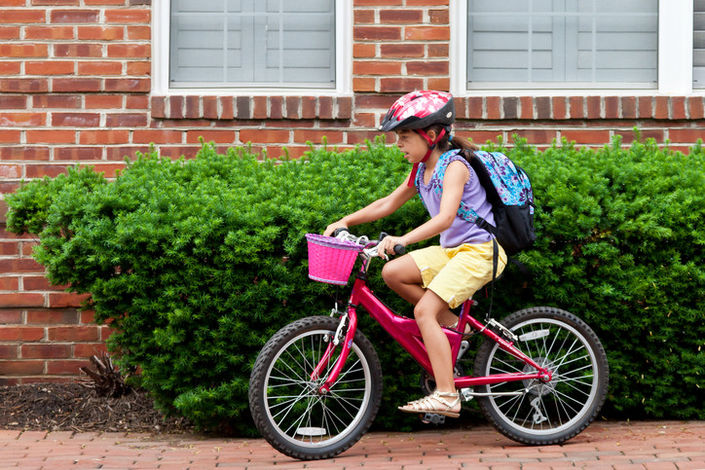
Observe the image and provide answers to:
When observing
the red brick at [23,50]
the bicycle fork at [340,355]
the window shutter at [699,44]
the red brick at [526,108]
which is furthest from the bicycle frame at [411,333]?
the red brick at [23,50]

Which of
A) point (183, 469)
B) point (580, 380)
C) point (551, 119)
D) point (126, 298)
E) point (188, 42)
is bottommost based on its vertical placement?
point (183, 469)

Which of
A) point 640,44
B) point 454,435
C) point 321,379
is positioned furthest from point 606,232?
point 640,44

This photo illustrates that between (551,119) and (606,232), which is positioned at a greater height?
(551,119)

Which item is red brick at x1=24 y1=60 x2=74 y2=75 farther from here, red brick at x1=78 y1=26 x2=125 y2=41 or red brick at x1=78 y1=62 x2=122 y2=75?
red brick at x1=78 y1=26 x2=125 y2=41

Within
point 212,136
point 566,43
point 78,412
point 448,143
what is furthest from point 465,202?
point 78,412

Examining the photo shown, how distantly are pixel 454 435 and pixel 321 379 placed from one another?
861 mm

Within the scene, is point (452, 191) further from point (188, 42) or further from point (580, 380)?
point (188, 42)

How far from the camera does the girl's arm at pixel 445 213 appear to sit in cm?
394

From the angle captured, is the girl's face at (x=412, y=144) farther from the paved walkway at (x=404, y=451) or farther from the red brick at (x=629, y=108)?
the red brick at (x=629, y=108)

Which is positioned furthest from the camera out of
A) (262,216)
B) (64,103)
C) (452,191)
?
(64,103)

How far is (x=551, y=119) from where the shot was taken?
6.05 m

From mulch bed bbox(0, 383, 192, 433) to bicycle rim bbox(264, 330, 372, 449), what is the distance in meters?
0.78

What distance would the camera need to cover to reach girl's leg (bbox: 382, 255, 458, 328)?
4.23 metres

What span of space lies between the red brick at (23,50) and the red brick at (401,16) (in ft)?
7.33
